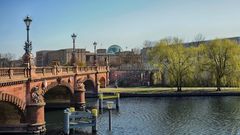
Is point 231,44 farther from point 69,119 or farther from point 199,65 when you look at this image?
point 69,119

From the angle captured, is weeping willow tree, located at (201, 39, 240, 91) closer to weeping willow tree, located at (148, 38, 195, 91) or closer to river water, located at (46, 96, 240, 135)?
weeping willow tree, located at (148, 38, 195, 91)

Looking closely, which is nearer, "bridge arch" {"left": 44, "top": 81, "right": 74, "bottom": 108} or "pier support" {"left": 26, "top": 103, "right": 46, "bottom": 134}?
"pier support" {"left": 26, "top": 103, "right": 46, "bottom": 134}

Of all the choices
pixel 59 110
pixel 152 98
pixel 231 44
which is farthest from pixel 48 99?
pixel 231 44

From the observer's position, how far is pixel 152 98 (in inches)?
2618

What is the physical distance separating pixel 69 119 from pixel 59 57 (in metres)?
166

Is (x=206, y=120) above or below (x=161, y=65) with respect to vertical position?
below

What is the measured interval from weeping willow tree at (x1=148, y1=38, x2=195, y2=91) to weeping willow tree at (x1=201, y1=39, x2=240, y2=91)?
12.5 ft

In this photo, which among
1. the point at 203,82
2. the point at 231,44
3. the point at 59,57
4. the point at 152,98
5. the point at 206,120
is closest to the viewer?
the point at 206,120

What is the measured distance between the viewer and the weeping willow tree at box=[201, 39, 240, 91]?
230 feet

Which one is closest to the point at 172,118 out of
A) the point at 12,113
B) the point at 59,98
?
the point at 12,113

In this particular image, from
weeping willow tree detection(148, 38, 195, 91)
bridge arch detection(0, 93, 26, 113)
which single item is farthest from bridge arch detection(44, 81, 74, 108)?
weeping willow tree detection(148, 38, 195, 91)

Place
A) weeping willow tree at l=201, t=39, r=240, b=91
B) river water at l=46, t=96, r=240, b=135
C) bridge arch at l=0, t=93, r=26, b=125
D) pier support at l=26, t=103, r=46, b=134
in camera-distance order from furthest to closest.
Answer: weeping willow tree at l=201, t=39, r=240, b=91, river water at l=46, t=96, r=240, b=135, pier support at l=26, t=103, r=46, b=134, bridge arch at l=0, t=93, r=26, b=125

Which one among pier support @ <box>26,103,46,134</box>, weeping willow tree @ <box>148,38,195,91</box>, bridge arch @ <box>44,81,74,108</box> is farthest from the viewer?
weeping willow tree @ <box>148,38,195,91</box>

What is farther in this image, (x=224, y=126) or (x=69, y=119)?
(x=224, y=126)
